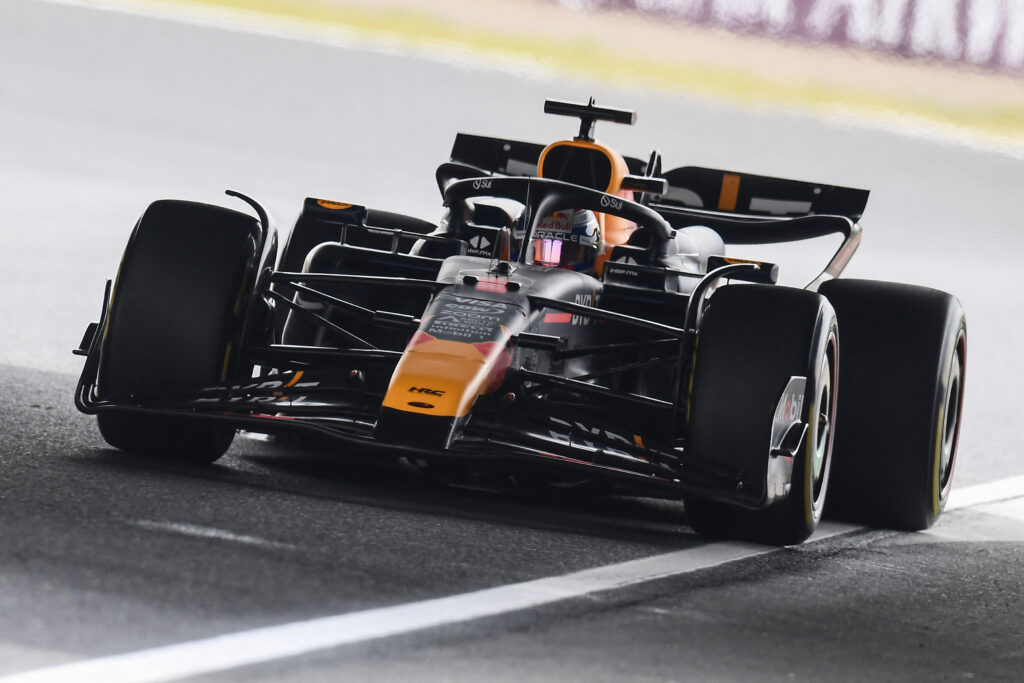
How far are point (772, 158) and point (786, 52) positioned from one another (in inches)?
225

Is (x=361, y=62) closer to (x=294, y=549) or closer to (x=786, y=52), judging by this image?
(x=786, y=52)

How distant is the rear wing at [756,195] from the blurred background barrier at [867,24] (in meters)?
8.53

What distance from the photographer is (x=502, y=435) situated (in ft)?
18.7

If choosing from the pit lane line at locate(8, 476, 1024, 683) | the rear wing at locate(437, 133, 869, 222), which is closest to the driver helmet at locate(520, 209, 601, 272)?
the rear wing at locate(437, 133, 869, 222)

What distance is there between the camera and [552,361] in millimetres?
6398

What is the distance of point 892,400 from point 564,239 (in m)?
1.54

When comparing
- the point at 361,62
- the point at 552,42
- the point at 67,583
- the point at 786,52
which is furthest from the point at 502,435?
the point at 361,62

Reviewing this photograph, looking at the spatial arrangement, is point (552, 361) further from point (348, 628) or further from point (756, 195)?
point (756, 195)

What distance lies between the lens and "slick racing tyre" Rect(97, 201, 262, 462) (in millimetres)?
6176

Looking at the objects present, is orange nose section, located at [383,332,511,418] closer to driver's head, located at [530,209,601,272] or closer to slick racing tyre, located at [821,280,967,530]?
driver's head, located at [530,209,601,272]

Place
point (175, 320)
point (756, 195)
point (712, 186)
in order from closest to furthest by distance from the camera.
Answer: point (175, 320) < point (756, 195) < point (712, 186)

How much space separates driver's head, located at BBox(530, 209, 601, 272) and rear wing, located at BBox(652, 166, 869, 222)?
1.89 metres

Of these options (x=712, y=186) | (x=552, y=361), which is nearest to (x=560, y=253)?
(x=552, y=361)

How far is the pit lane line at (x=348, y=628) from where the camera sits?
329cm
